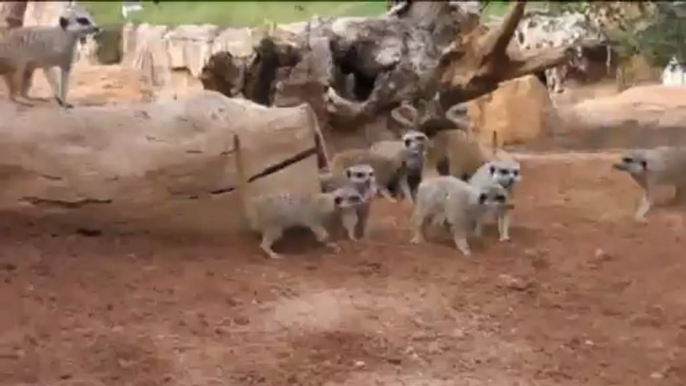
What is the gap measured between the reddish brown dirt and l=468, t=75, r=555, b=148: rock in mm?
3544

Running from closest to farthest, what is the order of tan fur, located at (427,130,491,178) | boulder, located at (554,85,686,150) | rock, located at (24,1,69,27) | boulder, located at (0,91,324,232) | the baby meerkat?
boulder, located at (0,91,324,232) < the baby meerkat < tan fur, located at (427,130,491,178) < boulder, located at (554,85,686,150) < rock, located at (24,1,69,27)

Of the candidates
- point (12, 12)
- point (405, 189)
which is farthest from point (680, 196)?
point (12, 12)

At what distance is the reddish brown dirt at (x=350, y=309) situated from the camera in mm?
3693

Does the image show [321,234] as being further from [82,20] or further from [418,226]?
[82,20]

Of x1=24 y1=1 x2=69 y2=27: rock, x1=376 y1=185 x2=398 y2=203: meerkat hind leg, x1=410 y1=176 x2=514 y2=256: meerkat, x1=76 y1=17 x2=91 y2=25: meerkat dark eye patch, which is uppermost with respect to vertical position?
x1=76 y1=17 x2=91 y2=25: meerkat dark eye patch

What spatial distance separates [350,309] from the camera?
4.30m

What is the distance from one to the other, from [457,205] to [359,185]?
0.56 m

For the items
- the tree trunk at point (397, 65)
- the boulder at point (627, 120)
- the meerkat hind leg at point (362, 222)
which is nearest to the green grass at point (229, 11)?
the boulder at point (627, 120)

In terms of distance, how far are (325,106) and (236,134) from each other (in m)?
2.14

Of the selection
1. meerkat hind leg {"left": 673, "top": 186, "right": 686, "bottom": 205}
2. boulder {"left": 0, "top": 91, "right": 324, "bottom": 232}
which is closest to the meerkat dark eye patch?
boulder {"left": 0, "top": 91, "right": 324, "bottom": 232}

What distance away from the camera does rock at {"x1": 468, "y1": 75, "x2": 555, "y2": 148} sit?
924 cm

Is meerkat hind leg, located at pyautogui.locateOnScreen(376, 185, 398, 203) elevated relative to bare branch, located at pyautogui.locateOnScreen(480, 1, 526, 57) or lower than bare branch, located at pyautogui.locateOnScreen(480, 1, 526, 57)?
lower

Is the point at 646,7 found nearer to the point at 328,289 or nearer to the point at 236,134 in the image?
the point at 236,134

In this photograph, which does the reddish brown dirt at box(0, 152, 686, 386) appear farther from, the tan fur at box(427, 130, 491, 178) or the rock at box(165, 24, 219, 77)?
the rock at box(165, 24, 219, 77)
